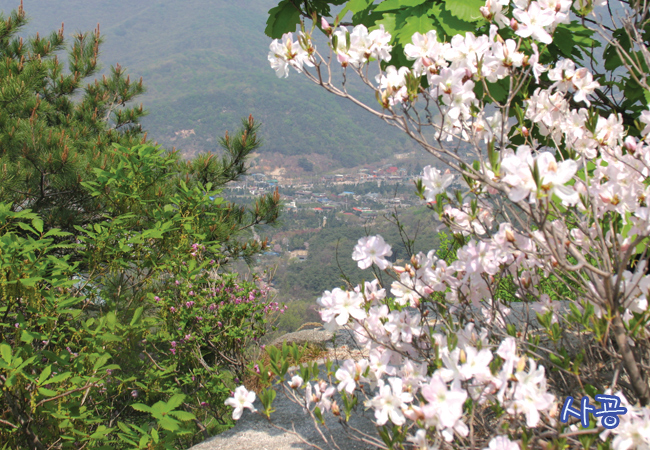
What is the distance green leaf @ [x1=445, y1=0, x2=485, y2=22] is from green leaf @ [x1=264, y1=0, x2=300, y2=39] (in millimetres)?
911

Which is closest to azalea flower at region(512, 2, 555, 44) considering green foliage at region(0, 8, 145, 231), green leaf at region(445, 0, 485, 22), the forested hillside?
green leaf at region(445, 0, 485, 22)

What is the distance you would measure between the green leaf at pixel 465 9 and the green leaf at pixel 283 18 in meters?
0.91

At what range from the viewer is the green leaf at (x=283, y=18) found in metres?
2.29

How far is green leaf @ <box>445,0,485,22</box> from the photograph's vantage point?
1741mm

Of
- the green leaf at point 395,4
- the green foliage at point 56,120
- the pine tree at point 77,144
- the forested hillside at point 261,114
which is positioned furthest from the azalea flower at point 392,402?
the forested hillside at point 261,114

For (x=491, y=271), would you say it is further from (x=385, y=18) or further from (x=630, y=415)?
(x=385, y=18)

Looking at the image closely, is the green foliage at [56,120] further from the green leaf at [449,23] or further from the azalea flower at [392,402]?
the azalea flower at [392,402]

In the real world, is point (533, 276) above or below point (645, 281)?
below

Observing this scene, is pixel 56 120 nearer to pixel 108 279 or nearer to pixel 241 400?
pixel 108 279

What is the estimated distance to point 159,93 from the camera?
16675 centimetres

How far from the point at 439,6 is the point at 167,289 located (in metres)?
2.30

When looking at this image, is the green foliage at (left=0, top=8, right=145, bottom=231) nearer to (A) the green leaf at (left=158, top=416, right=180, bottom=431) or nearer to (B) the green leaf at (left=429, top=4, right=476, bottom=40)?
(A) the green leaf at (left=158, top=416, right=180, bottom=431)

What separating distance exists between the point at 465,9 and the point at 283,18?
1.04m

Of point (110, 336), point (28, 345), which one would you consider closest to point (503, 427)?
point (110, 336)
